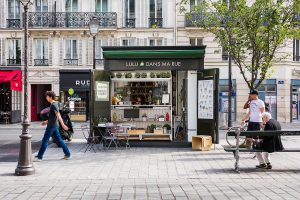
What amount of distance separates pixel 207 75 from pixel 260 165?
4.99 meters

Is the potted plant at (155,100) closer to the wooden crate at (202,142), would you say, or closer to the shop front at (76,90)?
the wooden crate at (202,142)

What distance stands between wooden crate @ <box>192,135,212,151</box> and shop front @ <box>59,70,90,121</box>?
18092mm

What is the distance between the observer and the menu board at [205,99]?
14.0 metres

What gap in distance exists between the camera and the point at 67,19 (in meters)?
31.1

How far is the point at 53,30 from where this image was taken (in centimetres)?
3092

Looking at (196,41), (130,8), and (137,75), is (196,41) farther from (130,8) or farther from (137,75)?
(137,75)

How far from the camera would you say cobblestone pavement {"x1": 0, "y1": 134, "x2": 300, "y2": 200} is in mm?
7301

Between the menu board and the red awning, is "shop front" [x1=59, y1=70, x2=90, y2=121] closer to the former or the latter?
the red awning

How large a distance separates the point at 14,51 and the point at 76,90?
525 centimetres

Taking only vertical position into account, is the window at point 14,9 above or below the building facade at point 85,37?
above

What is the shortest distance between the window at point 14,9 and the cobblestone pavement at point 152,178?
20956 mm

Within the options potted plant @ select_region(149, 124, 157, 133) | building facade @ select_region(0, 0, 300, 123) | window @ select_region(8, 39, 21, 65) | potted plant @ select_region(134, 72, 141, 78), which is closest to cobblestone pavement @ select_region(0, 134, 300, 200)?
potted plant @ select_region(149, 124, 157, 133)

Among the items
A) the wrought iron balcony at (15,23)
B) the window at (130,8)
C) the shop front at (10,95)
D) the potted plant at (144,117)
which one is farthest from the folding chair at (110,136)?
the wrought iron balcony at (15,23)

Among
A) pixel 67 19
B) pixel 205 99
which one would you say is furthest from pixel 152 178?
pixel 67 19
